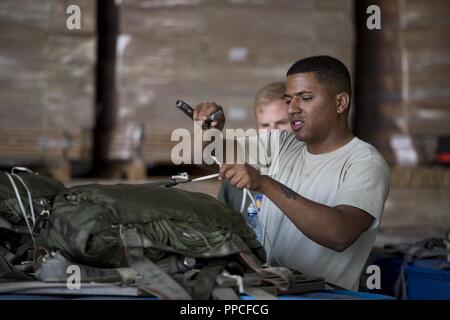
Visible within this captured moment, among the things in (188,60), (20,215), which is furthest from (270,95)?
(20,215)

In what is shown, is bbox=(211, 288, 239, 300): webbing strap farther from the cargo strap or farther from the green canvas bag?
the cargo strap

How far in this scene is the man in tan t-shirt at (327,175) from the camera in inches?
89.0

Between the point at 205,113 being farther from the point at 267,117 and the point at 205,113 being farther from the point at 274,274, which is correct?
the point at 274,274

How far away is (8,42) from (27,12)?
0.23 metres

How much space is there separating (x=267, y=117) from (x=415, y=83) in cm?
187

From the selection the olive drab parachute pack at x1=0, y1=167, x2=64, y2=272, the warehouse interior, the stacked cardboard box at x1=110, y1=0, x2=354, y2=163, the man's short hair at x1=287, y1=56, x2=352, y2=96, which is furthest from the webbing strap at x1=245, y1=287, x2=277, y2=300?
the stacked cardboard box at x1=110, y1=0, x2=354, y2=163

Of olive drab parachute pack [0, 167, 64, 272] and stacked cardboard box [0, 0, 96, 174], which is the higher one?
stacked cardboard box [0, 0, 96, 174]

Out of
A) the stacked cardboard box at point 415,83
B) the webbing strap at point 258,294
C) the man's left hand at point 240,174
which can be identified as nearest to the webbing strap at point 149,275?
the webbing strap at point 258,294

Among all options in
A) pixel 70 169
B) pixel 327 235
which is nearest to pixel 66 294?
pixel 327 235

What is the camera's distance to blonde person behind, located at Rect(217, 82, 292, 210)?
3262mm

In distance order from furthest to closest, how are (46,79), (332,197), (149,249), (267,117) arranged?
(46,79), (267,117), (332,197), (149,249)

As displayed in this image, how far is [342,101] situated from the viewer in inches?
99.9

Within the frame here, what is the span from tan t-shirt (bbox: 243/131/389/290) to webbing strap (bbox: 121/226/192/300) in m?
0.64

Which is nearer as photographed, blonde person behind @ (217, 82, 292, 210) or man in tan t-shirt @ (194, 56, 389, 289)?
man in tan t-shirt @ (194, 56, 389, 289)
